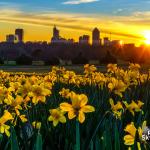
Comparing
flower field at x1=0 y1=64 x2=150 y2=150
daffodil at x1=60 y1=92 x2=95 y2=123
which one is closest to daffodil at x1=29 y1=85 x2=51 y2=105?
flower field at x1=0 y1=64 x2=150 y2=150

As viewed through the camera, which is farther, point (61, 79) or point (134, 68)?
point (61, 79)

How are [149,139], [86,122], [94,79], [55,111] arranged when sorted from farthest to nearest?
[94,79] → [86,122] → [55,111] → [149,139]

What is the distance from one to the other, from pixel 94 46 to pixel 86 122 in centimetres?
11417

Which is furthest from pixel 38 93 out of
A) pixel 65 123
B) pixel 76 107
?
pixel 76 107

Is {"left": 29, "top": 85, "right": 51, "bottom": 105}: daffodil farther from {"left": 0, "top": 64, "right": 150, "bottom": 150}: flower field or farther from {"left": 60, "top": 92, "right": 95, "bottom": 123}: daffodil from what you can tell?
{"left": 60, "top": 92, "right": 95, "bottom": 123}: daffodil

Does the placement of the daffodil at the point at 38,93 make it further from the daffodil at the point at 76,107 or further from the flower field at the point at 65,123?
the daffodil at the point at 76,107

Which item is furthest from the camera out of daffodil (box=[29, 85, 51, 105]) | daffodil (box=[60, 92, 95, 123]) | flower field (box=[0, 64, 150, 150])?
daffodil (box=[29, 85, 51, 105])

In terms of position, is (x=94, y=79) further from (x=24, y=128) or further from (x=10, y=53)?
(x=10, y=53)

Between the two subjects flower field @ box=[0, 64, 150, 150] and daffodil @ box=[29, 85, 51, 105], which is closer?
flower field @ box=[0, 64, 150, 150]

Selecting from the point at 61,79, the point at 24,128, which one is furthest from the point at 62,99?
the point at 61,79

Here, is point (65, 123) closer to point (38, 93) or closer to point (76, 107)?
point (38, 93)

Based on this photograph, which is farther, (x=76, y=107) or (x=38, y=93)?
(x=38, y=93)

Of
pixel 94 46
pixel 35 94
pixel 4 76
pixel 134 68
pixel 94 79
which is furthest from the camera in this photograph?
pixel 94 46

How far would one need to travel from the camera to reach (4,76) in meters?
9.55
